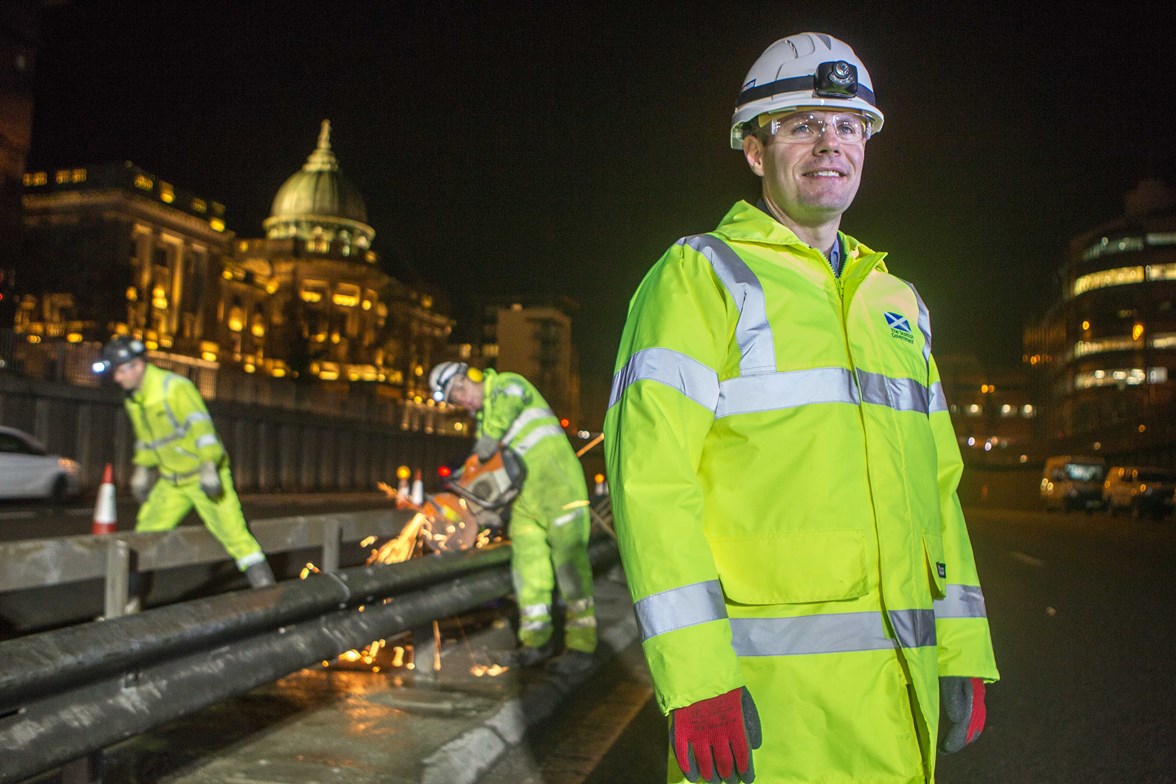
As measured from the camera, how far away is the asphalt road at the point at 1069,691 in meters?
5.59

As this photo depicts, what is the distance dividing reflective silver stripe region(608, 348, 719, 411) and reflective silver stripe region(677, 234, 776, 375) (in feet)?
0.29

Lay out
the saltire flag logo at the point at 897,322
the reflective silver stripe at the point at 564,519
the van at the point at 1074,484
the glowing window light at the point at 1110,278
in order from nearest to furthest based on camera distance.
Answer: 1. the saltire flag logo at the point at 897,322
2. the reflective silver stripe at the point at 564,519
3. the van at the point at 1074,484
4. the glowing window light at the point at 1110,278

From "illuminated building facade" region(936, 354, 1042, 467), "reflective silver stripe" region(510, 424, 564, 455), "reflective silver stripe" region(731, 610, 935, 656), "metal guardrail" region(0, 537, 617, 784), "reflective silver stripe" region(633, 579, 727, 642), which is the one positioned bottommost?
Answer: "metal guardrail" region(0, 537, 617, 784)

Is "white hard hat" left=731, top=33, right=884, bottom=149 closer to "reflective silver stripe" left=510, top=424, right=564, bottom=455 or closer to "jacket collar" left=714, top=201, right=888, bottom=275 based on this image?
"jacket collar" left=714, top=201, right=888, bottom=275

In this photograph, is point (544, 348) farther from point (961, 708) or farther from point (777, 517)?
point (777, 517)

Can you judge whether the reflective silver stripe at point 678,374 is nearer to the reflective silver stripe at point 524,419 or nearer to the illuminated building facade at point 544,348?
the reflective silver stripe at point 524,419

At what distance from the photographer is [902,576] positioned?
8.45ft

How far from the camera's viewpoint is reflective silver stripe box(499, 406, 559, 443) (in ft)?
27.2

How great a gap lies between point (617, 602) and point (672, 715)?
858 centimetres

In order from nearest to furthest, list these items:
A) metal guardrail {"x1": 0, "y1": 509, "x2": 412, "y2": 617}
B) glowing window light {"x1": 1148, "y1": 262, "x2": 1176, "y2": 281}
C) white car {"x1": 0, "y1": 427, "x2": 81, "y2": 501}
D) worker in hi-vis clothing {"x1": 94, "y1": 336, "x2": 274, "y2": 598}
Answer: metal guardrail {"x1": 0, "y1": 509, "x2": 412, "y2": 617} < worker in hi-vis clothing {"x1": 94, "y1": 336, "x2": 274, "y2": 598} < white car {"x1": 0, "y1": 427, "x2": 81, "y2": 501} < glowing window light {"x1": 1148, "y1": 262, "x2": 1176, "y2": 281}

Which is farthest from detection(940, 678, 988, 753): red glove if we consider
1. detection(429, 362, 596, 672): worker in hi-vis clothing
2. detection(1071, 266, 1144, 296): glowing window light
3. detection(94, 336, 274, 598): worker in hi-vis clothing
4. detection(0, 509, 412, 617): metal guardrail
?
detection(1071, 266, 1144, 296): glowing window light

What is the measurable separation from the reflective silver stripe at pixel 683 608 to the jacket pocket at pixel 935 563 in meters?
0.54

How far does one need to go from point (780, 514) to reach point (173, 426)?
7.66 m

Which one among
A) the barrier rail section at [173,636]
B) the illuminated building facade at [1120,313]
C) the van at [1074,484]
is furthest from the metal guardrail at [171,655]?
the illuminated building facade at [1120,313]
